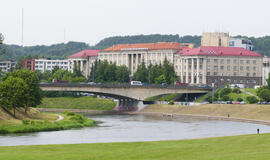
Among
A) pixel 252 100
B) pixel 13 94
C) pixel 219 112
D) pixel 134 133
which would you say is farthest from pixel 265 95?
pixel 13 94

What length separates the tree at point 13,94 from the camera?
131625mm

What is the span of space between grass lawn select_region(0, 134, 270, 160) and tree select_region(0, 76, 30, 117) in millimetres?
52668

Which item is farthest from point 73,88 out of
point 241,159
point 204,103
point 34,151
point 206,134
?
point 241,159

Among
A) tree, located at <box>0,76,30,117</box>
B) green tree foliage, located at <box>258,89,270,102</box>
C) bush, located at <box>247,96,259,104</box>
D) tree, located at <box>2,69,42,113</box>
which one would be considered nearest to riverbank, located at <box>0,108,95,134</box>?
tree, located at <box>0,76,30,117</box>

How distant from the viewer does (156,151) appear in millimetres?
71812

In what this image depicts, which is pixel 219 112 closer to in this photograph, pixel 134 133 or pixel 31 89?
pixel 31 89

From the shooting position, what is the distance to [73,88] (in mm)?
198750

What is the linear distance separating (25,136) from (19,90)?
1151 inches

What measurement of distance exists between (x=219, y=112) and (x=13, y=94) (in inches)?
2433

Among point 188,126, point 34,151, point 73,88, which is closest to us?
point 34,151

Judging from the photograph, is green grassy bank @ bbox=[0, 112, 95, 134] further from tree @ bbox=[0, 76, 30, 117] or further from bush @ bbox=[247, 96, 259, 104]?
bush @ bbox=[247, 96, 259, 104]

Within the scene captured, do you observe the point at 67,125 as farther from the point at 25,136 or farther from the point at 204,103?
the point at 204,103

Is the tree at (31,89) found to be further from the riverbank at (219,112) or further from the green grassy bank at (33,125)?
the riverbank at (219,112)

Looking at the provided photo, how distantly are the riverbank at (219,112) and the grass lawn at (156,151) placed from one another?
58626mm
